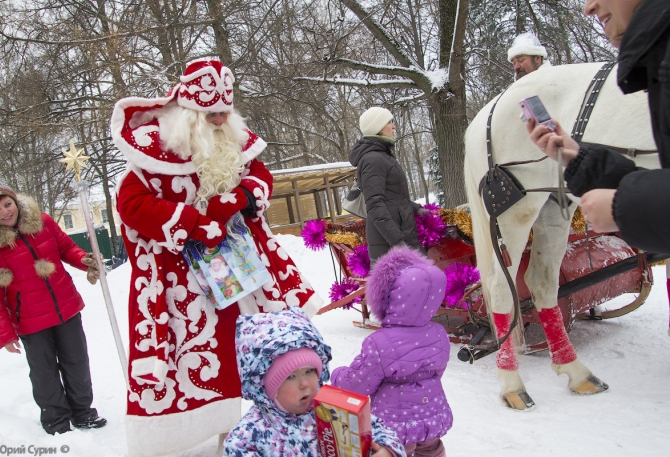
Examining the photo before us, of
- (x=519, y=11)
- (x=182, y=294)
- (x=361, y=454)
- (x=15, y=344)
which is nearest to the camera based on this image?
(x=361, y=454)

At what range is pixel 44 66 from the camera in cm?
1042

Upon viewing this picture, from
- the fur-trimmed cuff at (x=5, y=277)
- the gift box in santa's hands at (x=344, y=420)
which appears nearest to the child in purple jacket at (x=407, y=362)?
the gift box in santa's hands at (x=344, y=420)

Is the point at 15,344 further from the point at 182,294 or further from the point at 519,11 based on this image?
the point at 519,11

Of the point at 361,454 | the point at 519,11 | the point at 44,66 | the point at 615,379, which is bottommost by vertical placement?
the point at 615,379

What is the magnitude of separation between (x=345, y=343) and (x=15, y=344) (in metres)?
2.49

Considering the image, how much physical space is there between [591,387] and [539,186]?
1.23 metres

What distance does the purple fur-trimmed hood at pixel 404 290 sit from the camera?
Result: 6.15ft

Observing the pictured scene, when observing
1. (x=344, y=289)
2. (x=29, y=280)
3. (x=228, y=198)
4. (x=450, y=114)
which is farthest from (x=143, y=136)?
(x=450, y=114)

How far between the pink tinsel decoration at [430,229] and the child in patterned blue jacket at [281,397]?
8.15 feet

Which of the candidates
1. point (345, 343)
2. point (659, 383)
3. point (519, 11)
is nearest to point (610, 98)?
point (659, 383)

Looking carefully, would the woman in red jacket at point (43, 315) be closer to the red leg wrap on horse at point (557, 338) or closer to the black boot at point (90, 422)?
the black boot at point (90, 422)

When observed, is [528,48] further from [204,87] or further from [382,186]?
[204,87]

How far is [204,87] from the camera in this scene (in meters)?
2.24

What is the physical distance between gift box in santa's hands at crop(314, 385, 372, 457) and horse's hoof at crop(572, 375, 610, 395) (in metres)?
2.22
